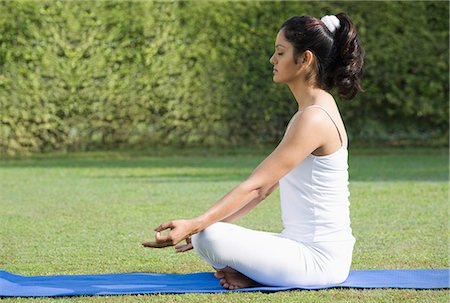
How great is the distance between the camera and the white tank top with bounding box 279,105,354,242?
5016 millimetres

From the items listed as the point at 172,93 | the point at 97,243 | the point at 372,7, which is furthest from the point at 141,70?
the point at 97,243

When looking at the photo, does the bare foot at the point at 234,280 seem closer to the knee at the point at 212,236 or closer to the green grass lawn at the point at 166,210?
the green grass lawn at the point at 166,210

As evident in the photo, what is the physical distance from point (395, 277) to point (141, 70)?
9.48m

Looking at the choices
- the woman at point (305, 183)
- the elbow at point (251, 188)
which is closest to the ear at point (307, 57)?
the woman at point (305, 183)

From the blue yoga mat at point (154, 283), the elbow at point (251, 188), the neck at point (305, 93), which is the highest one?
the neck at point (305, 93)

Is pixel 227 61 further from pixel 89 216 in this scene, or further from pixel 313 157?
pixel 313 157

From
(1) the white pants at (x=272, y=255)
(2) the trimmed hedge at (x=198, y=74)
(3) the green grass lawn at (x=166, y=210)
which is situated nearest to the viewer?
(1) the white pants at (x=272, y=255)

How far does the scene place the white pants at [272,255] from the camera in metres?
4.89

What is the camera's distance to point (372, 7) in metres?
14.6

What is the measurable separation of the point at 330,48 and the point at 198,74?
9.65m

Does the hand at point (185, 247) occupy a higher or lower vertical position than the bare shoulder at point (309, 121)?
lower

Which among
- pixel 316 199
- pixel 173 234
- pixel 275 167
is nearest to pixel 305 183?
pixel 316 199

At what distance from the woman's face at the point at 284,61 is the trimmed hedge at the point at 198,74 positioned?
9.45 metres

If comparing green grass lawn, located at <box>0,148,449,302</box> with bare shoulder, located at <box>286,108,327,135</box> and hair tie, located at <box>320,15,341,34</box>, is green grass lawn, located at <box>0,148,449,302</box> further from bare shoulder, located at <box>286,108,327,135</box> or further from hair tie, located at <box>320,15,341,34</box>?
hair tie, located at <box>320,15,341,34</box>
